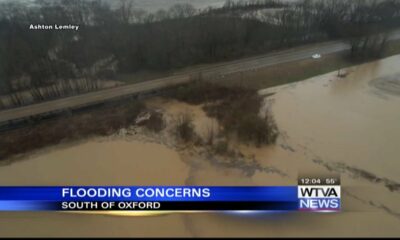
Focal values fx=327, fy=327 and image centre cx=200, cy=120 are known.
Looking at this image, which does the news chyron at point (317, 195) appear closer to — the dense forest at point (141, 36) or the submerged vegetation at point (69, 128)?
the submerged vegetation at point (69, 128)

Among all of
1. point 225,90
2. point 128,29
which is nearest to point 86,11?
point 128,29

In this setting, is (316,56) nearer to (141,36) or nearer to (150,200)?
(141,36)

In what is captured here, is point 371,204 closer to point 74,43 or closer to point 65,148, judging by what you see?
point 65,148

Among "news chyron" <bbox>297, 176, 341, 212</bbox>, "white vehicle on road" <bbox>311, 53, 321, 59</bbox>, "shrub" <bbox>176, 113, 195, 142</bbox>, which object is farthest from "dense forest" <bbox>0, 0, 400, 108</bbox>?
"news chyron" <bbox>297, 176, 341, 212</bbox>

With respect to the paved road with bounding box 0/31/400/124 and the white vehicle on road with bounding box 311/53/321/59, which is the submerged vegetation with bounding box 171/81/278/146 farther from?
the white vehicle on road with bounding box 311/53/321/59

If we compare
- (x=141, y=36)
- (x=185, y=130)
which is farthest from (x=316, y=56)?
(x=185, y=130)

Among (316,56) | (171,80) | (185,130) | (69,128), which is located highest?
(316,56)

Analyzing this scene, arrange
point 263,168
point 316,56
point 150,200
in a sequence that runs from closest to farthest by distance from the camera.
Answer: point 150,200 → point 263,168 → point 316,56
